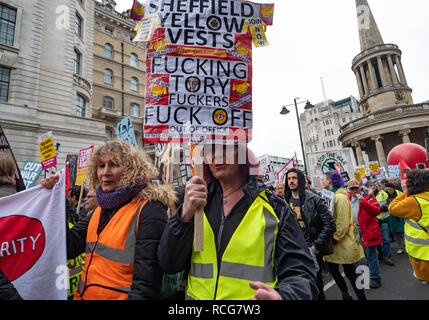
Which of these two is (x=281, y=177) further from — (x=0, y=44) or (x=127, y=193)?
(x=0, y=44)

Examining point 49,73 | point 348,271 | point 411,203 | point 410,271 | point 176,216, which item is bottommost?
point 410,271

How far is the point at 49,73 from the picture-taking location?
58.5 ft

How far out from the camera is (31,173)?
671 centimetres

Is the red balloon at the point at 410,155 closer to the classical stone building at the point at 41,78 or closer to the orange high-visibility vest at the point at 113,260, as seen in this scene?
the orange high-visibility vest at the point at 113,260

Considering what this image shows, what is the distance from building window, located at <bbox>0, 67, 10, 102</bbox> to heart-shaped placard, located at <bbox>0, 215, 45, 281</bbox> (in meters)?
18.4

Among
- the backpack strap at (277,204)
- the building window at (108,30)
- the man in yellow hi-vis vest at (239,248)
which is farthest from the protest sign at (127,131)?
the building window at (108,30)

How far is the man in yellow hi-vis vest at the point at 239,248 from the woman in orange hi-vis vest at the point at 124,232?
6.2 inches

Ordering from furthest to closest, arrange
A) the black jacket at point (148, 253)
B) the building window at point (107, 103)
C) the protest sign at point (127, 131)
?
1. the building window at point (107, 103)
2. the protest sign at point (127, 131)
3. the black jacket at point (148, 253)

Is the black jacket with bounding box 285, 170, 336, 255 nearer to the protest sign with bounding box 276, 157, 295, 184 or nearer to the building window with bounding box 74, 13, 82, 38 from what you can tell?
the protest sign with bounding box 276, 157, 295, 184

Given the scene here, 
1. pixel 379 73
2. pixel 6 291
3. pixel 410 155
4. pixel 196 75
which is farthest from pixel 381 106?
pixel 6 291

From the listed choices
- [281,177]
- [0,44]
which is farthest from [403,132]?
[0,44]

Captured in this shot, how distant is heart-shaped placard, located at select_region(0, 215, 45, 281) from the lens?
1.95 m

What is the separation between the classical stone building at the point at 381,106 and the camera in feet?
94.1
